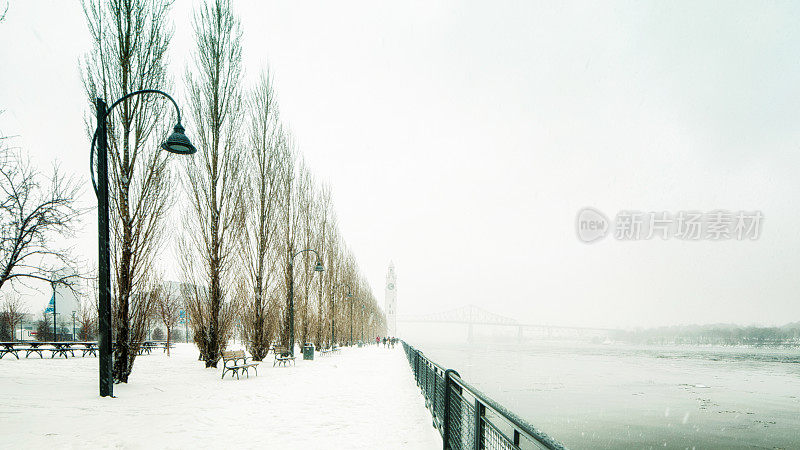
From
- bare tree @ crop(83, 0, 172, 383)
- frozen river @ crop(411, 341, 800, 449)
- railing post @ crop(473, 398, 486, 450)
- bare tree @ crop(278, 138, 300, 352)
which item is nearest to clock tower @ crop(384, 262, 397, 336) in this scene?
frozen river @ crop(411, 341, 800, 449)

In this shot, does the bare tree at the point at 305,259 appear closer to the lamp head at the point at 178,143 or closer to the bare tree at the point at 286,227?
the bare tree at the point at 286,227

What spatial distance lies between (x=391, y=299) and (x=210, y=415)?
5057 inches

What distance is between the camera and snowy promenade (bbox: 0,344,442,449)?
595 centimetres

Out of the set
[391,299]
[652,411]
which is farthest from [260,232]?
[391,299]

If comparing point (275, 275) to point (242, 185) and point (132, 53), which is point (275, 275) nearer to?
point (242, 185)

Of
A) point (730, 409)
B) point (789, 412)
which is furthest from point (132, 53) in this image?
point (789, 412)

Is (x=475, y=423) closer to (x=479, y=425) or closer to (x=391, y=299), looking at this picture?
(x=479, y=425)

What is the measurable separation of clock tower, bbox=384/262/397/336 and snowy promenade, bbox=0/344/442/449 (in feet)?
396

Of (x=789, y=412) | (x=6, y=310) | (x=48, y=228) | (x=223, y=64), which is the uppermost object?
(x=223, y=64)

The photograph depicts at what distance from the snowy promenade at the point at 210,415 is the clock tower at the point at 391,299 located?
12077cm

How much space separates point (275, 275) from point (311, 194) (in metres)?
9.84

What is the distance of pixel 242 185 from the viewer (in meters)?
18.1

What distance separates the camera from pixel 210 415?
7766 mm

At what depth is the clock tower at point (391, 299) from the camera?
132125 millimetres
